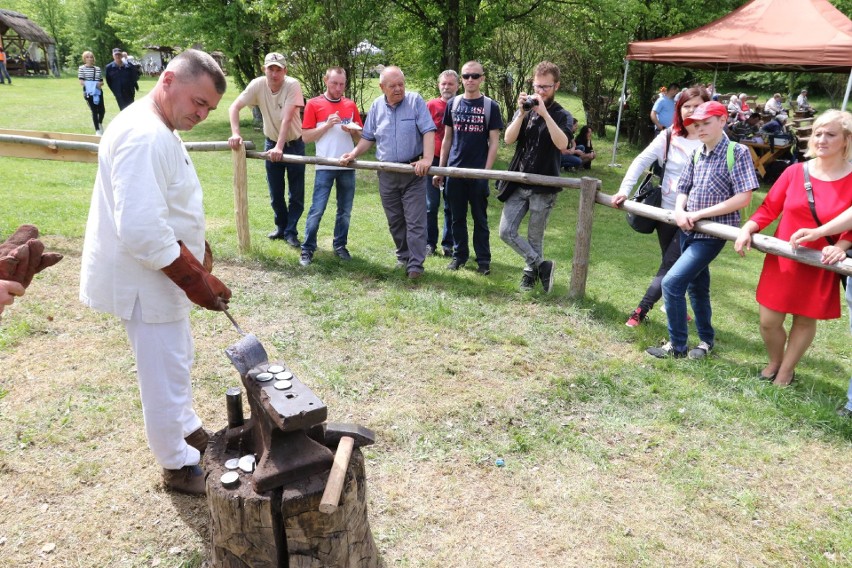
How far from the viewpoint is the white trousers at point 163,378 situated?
2.74 metres

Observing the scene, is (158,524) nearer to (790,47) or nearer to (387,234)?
(387,234)

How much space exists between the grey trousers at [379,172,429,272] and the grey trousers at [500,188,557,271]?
86 cm

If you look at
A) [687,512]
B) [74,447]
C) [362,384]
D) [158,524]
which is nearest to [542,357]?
[362,384]

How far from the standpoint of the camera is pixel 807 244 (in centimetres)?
390

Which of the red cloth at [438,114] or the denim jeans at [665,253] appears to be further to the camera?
the red cloth at [438,114]

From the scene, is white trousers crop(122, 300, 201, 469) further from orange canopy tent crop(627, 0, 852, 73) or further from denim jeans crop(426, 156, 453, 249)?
orange canopy tent crop(627, 0, 852, 73)

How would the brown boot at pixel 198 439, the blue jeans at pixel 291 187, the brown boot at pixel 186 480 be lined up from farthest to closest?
the blue jeans at pixel 291 187
the brown boot at pixel 198 439
the brown boot at pixel 186 480

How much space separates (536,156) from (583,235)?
0.82 m

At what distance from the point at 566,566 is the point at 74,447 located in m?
2.69

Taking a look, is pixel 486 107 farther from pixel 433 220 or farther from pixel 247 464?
pixel 247 464

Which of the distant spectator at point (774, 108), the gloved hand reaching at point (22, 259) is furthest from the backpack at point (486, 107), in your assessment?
the distant spectator at point (774, 108)

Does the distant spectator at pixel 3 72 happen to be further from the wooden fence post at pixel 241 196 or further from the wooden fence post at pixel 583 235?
the wooden fence post at pixel 583 235

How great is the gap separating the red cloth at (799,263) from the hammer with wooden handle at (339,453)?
10.1ft

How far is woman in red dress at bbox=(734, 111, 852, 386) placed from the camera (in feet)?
12.2
